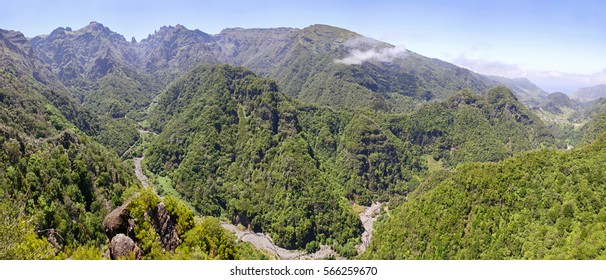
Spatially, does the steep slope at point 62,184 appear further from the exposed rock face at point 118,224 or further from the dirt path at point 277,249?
the dirt path at point 277,249

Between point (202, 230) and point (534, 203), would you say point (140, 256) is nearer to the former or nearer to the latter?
point (202, 230)

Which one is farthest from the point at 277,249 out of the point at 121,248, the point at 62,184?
the point at 121,248

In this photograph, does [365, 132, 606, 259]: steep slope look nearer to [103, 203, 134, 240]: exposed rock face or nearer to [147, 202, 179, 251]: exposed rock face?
[147, 202, 179, 251]: exposed rock face

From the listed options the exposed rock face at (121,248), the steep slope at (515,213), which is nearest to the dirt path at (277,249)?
the steep slope at (515,213)

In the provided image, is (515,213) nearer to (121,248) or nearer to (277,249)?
(277,249)

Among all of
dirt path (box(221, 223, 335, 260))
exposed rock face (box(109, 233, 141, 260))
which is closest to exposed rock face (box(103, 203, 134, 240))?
exposed rock face (box(109, 233, 141, 260))
